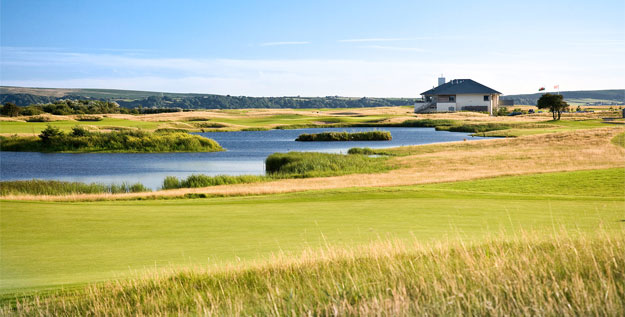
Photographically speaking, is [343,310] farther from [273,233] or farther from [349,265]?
[273,233]

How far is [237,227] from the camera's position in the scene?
10336mm

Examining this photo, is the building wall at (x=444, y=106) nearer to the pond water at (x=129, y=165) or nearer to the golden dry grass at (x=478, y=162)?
the pond water at (x=129, y=165)

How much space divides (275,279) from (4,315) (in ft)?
8.72

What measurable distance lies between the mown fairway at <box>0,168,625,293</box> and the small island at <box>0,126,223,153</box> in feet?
134

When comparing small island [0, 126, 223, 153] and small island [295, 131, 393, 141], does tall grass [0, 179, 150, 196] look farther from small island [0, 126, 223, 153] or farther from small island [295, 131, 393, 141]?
small island [295, 131, 393, 141]

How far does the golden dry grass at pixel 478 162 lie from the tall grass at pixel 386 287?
1288 cm

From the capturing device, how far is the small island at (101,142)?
176ft

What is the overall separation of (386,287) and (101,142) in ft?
174

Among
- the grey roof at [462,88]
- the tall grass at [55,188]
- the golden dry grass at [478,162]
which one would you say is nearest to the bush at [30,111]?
the golden dry grass at [478,162]

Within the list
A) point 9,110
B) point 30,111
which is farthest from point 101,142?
point 30,111

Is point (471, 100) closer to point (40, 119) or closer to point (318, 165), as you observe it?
point (40, 119)

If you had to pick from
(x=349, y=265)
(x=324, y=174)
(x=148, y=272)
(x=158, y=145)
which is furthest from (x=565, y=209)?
(x=158, y=145)

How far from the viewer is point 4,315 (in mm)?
5805

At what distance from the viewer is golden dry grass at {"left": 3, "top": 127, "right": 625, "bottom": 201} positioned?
23.3 m
